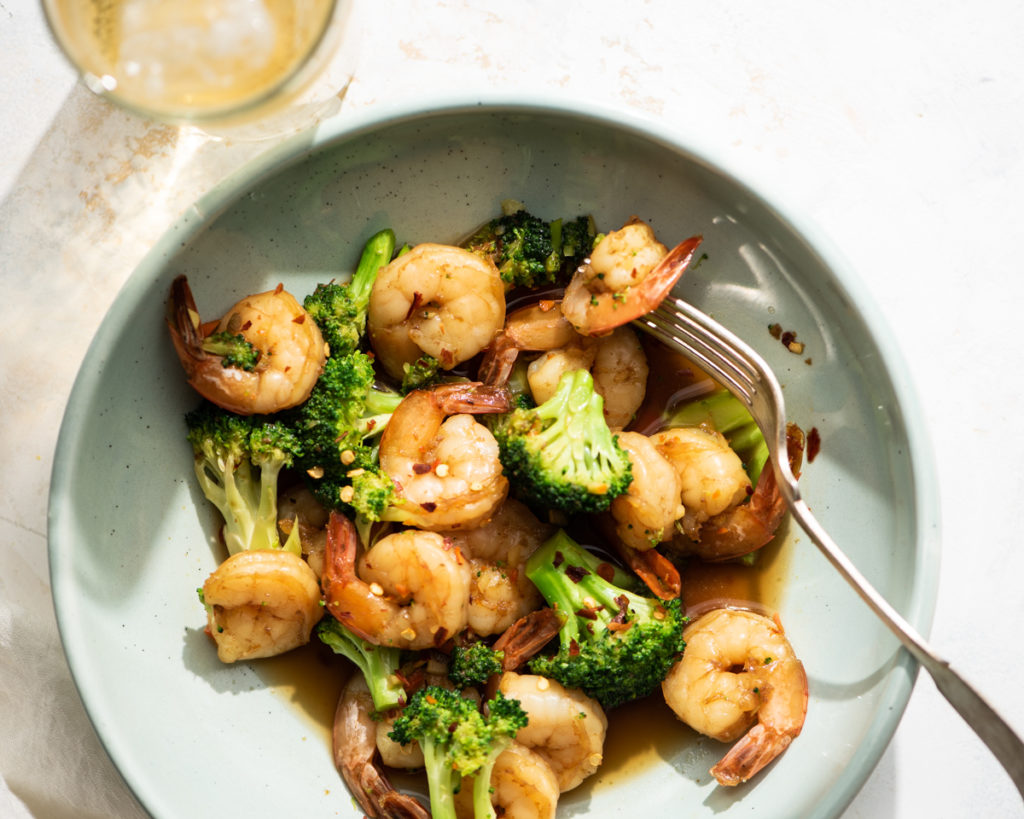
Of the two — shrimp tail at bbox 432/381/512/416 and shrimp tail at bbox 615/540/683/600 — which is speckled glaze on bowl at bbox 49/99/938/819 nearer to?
shrimp tail at bbox 615/540/683/600

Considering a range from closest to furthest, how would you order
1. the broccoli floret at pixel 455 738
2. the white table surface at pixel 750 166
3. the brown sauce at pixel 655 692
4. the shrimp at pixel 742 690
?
the broccoli floret at pixel 455 738
the shrimp at pixel 742 690
the brown sauce at pixel 655 692
the white table surface at pixel 750 166

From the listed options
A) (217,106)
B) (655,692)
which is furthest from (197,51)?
(655,692)

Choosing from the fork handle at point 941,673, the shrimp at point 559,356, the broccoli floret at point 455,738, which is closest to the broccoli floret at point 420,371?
the shrimp at point 559,356

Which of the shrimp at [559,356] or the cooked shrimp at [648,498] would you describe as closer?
the cooked shrimp at [648,498]

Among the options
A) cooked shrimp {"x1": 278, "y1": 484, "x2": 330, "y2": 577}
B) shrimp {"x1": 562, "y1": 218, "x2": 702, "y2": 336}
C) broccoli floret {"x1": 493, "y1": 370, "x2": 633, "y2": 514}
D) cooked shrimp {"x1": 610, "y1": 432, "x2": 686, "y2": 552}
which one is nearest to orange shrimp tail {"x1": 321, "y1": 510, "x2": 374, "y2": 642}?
cooked shrimp {"x1": 278, "y1": 484, "x2": 330, "y2": 577}

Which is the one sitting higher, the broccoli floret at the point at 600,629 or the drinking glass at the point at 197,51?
the drinking glass at the point at 197,51

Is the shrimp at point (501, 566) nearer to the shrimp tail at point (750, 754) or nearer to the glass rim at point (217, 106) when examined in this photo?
the shrimp tail at point (750, 754)

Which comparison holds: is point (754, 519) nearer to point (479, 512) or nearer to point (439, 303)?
point (479, 512)
